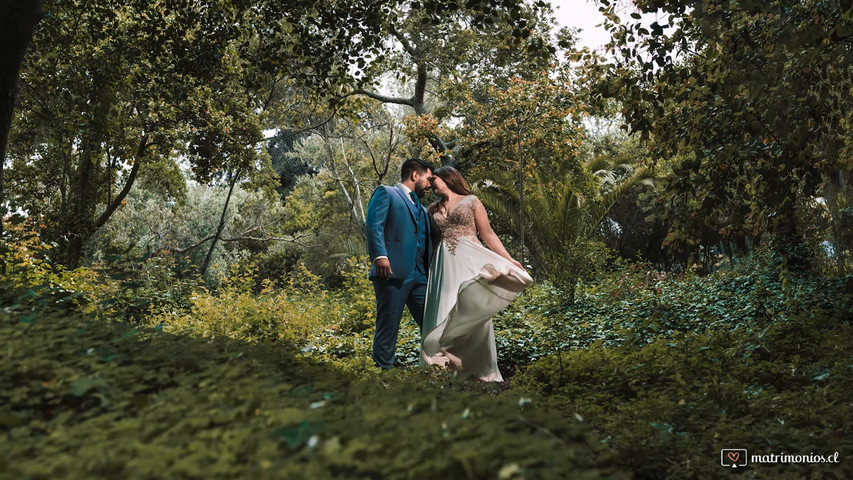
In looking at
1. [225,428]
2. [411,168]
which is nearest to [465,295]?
[411,168]

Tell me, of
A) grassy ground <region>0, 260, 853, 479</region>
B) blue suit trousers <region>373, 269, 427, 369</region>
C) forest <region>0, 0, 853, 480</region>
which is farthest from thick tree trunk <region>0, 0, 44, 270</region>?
blue suit trousers <region>373, 269, 427, 369</region>

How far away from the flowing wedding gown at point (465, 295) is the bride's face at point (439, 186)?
8.6 inches

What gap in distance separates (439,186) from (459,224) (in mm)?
474

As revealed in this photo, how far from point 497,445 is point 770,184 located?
571 cm

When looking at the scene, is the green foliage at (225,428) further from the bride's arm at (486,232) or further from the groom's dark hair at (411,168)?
the groom's dark hair at (411,168)

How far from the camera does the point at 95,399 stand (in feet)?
6.96

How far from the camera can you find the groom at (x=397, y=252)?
20.1 feet

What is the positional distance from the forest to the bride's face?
1582 mm

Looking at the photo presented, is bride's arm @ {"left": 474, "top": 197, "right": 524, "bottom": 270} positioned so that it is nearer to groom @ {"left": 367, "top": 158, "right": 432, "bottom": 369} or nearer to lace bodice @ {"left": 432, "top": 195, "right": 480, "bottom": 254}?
lace bodice @ {"left": 432, "top": 195, "right": 480, "bottom": 254}

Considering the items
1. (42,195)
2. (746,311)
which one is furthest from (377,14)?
(42,195)

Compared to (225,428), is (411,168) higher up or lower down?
higher up

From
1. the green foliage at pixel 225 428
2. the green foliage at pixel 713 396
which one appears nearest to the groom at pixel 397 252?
the green foliage at pixel 713 396

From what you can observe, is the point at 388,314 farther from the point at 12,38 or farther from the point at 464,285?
the point at 12,38

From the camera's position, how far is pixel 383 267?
19.9ft
